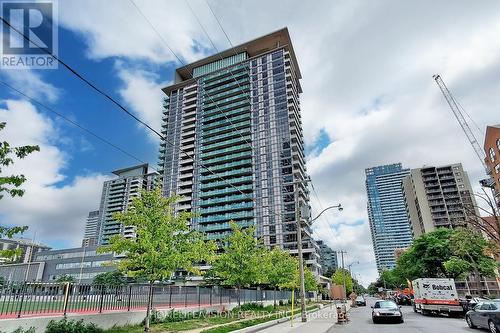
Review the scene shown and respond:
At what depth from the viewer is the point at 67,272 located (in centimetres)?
11456

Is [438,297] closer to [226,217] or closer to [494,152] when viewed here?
[494,152]

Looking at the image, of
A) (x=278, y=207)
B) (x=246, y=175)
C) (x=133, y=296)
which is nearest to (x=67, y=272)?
(x=246, y=175)

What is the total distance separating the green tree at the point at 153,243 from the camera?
1530cm

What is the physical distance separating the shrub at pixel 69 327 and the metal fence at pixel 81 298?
899 millimetres

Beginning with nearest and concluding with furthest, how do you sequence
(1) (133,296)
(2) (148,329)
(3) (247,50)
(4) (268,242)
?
1. (2) (148,329)
2. (1) (133,296)
3. (4) (268,242)
4. (3) (247,50)

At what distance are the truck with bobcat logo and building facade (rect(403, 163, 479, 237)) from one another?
324 feet

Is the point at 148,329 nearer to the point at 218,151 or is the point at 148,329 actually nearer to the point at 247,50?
the point at 218,151

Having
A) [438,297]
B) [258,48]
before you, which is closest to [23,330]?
[438,297]

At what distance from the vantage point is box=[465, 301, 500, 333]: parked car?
567 inches

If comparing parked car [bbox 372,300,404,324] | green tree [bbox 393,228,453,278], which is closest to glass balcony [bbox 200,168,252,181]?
green tree [bbox 393,228,453,278]

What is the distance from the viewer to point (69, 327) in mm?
11914

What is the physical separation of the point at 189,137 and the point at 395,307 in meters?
109

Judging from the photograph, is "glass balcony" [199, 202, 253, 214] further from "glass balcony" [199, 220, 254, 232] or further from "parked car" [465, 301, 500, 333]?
"parked car" [465, 301, 500, 333]

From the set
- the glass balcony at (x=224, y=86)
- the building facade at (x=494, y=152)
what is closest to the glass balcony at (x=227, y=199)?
the glass balcony at (x=224, y=86)
